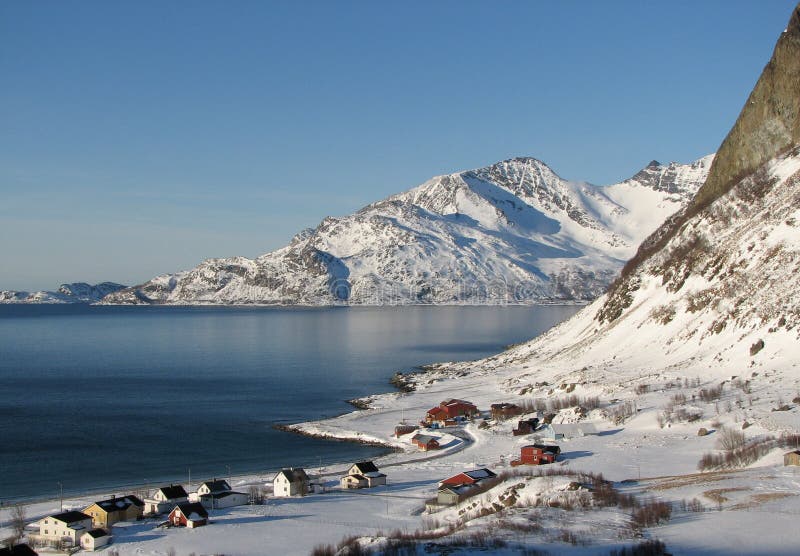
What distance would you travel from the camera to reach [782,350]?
55.2m

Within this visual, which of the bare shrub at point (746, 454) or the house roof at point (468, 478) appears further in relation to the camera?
the house roof at point (468, 478)

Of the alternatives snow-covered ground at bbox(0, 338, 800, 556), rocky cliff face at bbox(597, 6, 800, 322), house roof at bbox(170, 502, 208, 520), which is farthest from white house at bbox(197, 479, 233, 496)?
rocky cliff face at bbox(597, 6, 800, 322)

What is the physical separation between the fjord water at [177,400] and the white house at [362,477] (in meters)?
8.17

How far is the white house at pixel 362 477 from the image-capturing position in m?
41.9

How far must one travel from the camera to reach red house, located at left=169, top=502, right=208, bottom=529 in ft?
110

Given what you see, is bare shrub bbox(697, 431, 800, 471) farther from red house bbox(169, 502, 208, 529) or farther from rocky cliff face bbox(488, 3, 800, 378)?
red house bbox(169, 502, 208, 529)

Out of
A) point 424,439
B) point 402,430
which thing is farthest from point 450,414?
point 424,439

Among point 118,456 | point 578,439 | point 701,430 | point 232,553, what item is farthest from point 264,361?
point 232,553

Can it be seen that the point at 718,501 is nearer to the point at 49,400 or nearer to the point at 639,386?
the point at 639,386

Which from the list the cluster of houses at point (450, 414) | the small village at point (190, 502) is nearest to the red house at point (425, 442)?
the cluster of houses at point (450, 414)

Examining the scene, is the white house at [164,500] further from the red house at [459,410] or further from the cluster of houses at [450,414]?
the red house at [459,410]

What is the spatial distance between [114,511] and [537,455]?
75.7 ft

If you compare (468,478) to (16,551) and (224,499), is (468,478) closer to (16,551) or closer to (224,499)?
(224,499)

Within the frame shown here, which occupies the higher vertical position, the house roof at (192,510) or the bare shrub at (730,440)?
the bare shrub at (730,440)
